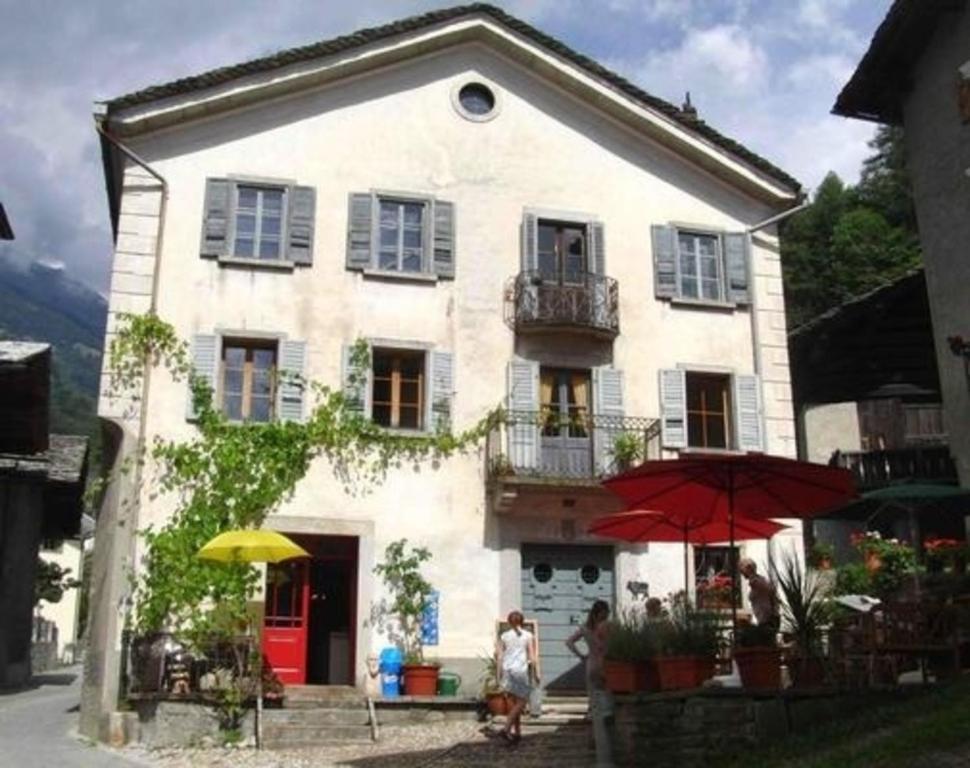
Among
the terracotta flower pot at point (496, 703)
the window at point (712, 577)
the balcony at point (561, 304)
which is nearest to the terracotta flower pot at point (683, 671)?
the terracotta flower pot at point (496, 703)

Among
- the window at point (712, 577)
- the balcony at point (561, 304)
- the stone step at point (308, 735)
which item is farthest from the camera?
the balcony at point (561, 304)

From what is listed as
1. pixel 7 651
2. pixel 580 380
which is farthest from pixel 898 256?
pixel 7 651

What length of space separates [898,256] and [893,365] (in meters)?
10.3

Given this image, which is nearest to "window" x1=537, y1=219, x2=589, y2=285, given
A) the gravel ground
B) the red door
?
the red door

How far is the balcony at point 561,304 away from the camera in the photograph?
18828 millimetres

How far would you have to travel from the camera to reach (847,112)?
70.4ft

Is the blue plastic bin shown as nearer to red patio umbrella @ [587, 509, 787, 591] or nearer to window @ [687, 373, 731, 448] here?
red patio umbrella @ [587, 509, 787, 591]

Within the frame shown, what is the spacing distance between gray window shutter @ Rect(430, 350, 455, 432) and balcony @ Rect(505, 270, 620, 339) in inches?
54.0

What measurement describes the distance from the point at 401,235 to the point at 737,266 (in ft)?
19.9

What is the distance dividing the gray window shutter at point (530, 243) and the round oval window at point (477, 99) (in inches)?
84.0

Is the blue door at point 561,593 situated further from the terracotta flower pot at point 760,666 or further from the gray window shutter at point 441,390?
the terracotta flower pot at point 760,666

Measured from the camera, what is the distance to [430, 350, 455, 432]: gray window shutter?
18.3 metres

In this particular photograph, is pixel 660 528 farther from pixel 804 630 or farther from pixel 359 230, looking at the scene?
pixel 359 230

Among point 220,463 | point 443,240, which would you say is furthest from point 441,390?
point 220,463
